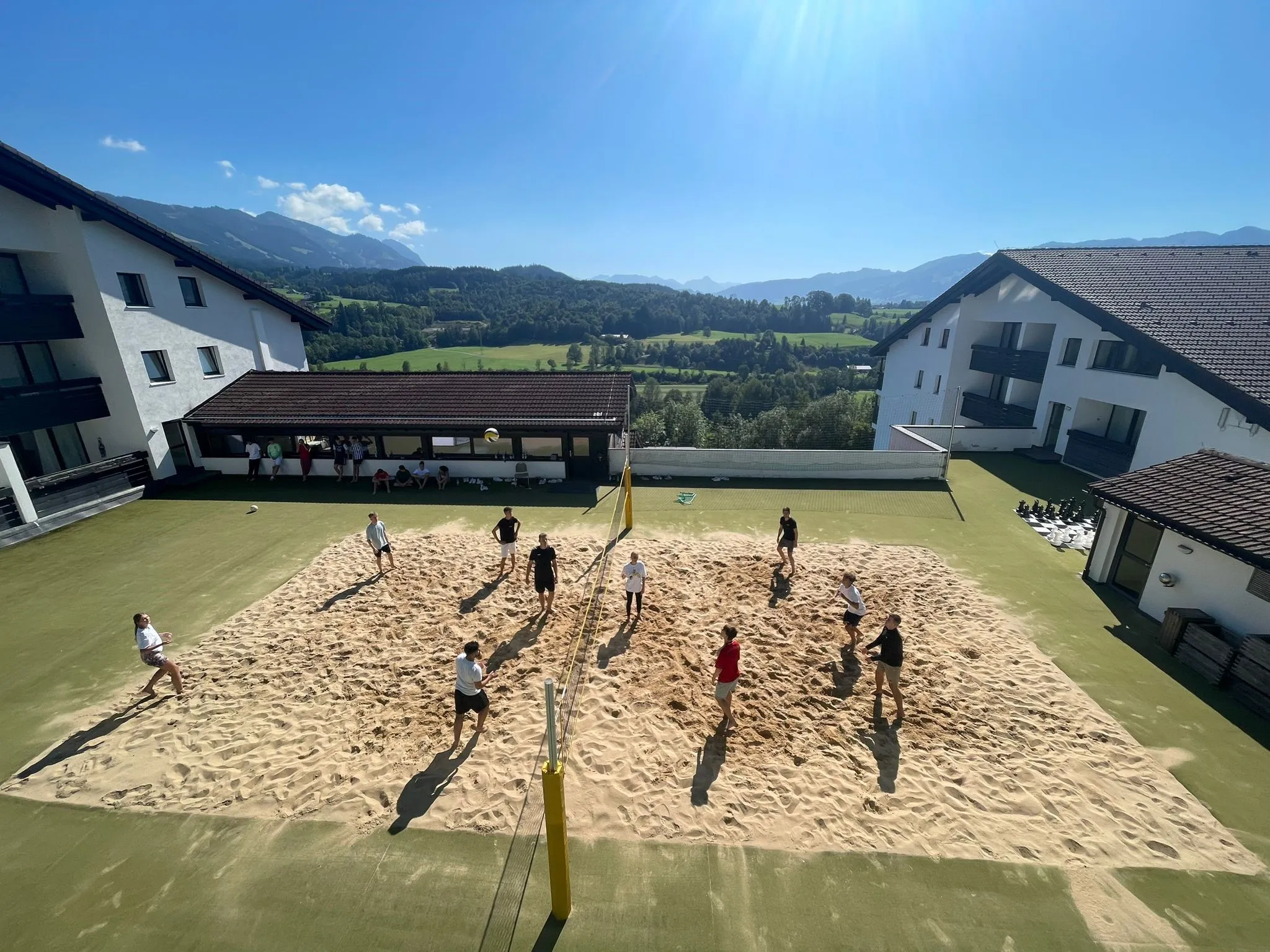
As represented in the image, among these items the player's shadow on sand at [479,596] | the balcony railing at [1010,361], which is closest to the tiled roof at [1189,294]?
the balcony railing at [1010,361]

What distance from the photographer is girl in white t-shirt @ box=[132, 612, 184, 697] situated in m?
7.63

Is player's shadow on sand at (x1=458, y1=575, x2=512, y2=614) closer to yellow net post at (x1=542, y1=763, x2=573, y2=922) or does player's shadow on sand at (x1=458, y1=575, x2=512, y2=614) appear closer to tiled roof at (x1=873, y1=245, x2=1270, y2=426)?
yellow net post at (x1=542, y1=763, x2=573, y2=922)

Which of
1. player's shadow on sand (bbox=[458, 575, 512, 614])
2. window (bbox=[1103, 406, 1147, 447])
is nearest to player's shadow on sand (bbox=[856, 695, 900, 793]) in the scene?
player's shadow on sand (bbox=[458, 575, 512, 614])

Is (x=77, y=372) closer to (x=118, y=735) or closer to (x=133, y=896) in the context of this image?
(x=118, y=735)

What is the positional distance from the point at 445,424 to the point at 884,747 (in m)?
15.1

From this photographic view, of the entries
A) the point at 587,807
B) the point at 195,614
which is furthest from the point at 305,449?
the point at 587,807

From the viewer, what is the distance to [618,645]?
9.23m

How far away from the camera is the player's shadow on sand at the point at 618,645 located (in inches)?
349

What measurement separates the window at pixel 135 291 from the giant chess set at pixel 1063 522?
92.3 ft

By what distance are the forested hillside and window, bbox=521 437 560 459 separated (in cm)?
7332

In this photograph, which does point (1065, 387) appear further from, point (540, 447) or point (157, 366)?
point (157, 366)

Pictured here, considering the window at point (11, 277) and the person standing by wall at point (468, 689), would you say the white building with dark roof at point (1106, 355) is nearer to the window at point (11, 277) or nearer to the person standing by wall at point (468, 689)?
the person standing by wall at point (468, 689)

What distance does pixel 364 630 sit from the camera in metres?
9.55

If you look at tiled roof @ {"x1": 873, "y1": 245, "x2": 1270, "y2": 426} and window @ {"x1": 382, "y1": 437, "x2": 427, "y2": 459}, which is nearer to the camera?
tiled roof @ {"x1": 873, "y1": 245, "x2": 1270, "y2": 426}
